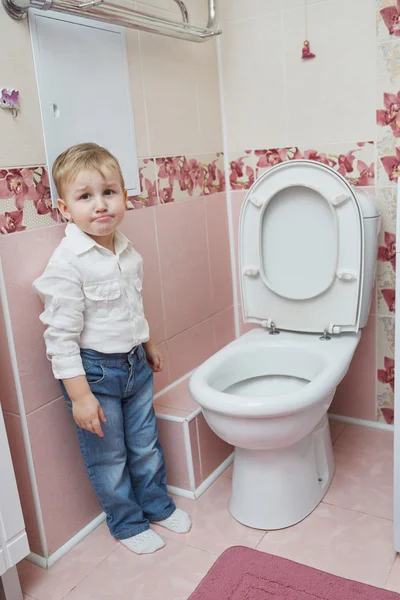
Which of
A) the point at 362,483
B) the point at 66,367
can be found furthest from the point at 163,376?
the point at 362,483

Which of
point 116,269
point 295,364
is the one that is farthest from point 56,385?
point 295,364

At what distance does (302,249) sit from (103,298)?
0.62 meters

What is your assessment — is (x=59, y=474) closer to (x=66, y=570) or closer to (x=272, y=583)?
(x=66, y=570)

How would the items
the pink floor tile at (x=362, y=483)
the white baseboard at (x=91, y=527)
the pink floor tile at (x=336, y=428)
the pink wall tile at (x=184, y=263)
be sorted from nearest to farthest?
the white baseboard at (x=91, y=527), the pink floor tile at (x=362, y=483), the pink wall tile at (x=184, y=263), the pink floor tile at (x=336, y=428)

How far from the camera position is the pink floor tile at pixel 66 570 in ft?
4.43

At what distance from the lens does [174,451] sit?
165cm

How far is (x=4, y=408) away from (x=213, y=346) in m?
0.87

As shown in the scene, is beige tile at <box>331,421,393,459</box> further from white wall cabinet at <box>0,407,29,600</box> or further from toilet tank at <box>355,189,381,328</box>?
white wall cabinet at <box>0,407,29,600</box>

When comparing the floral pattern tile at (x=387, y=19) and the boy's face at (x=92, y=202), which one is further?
the floral pattern tile at (x=387, y=19)

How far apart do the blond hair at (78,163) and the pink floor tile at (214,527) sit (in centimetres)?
93

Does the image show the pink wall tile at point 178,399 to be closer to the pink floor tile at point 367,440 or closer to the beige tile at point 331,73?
the pink floor tile at point 367,440

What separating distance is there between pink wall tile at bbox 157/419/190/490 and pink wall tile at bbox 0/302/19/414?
17.9 inches

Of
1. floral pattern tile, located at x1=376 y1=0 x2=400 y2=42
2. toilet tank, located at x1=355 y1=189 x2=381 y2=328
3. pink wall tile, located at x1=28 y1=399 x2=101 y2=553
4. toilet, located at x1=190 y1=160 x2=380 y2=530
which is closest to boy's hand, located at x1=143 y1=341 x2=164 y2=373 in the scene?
toilet, located at x1=190 y1=160 x2=380 y2=530

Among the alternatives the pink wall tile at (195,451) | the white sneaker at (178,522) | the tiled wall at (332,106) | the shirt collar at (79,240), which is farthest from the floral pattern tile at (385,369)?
the shirt collar at (79,240)
